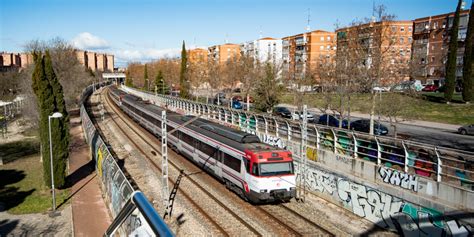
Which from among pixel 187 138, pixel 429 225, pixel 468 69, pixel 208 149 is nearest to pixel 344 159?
pixel 429 225

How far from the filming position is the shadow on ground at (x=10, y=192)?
19438 millimetres

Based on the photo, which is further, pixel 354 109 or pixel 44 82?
pixel 354 109

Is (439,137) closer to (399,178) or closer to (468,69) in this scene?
(468,69)

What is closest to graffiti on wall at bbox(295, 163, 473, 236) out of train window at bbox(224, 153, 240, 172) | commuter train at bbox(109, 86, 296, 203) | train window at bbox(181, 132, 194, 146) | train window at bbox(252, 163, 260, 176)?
commuter train at bbox(109, 86, 296, 203)

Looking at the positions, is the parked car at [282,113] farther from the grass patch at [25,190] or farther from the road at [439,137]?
the grass patch at [25,190]

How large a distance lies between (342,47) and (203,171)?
1400cm

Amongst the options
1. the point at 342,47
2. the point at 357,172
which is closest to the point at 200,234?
the point at 357,172

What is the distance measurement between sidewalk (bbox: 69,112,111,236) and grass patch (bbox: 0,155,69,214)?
3.49ft

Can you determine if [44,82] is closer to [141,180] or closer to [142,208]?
[141,180]

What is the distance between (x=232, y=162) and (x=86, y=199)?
26.0 ft

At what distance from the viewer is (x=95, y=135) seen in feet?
83.5

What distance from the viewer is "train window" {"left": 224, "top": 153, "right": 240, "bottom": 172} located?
17.6 m

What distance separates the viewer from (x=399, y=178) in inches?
612

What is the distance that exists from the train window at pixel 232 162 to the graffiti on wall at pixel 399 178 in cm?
644
